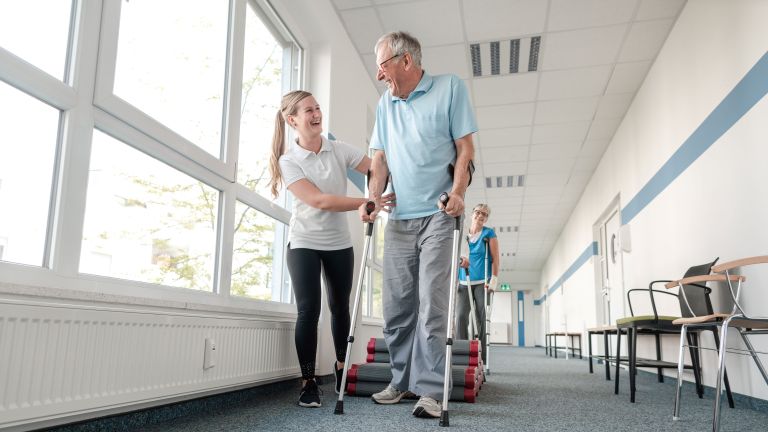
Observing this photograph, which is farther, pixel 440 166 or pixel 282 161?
pixel 282 161

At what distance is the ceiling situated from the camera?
4402 millimetres

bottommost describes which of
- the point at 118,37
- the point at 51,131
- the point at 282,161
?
the point at 51,131

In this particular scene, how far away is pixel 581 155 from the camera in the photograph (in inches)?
308

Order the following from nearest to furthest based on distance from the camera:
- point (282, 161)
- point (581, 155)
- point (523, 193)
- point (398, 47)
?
point (398, 47) < point (282, 161) < point (581, 155) < point (523, 193)

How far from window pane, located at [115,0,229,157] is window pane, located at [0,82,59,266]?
1.42 feet

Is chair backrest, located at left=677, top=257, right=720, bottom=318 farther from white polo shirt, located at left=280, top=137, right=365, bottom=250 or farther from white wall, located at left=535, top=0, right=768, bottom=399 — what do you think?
white polo shirt, located at left=280, top=137, right=365, bottom=250

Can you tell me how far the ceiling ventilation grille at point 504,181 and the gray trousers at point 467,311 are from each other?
14.3ft

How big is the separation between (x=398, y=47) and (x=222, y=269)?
55.9 inches

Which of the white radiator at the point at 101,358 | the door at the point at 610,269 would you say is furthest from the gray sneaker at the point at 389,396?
the door at the point at 610,269

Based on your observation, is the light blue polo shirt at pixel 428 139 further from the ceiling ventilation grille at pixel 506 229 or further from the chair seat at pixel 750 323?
the ceiling ventilation grille at pixel 506 229

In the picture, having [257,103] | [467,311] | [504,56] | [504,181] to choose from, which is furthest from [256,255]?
[504,181]

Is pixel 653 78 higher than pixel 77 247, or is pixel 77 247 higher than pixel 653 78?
pixel 653 78

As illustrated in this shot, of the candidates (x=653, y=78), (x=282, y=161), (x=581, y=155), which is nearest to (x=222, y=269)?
(x=282, y=161)

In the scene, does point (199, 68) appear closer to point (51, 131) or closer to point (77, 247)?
point (51, 131)
